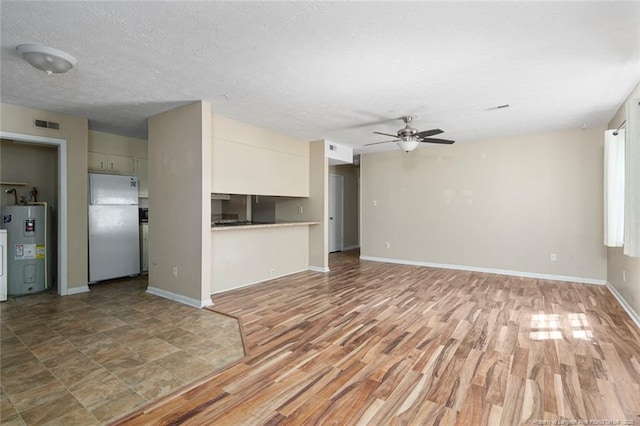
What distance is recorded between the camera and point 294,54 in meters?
2.55

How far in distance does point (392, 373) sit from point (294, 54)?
266 centimetres

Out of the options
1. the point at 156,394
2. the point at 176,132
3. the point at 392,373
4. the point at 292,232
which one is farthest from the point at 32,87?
the point at 392,373

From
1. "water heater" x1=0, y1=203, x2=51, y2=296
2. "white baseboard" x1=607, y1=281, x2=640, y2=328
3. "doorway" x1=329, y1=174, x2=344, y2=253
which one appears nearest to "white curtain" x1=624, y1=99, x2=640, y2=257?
"white baseboard" x1=607, y1=281, x2=640, y2=328

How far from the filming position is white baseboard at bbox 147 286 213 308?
3.78m

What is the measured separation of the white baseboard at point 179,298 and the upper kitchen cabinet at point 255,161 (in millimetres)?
1485

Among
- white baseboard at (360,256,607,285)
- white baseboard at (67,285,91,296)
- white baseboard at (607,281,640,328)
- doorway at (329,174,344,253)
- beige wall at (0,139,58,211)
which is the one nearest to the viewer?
white baseboard at (607,281,640,328)

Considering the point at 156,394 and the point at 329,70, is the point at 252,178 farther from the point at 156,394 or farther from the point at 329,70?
the point at 156,394

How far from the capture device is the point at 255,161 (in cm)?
487

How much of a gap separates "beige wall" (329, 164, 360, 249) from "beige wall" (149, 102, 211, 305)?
17.1ft

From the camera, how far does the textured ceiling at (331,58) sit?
2.01 meters

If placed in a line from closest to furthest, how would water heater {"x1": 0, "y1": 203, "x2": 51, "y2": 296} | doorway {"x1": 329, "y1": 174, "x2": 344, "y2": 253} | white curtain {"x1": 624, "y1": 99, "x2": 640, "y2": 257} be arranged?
white curtain {"x1": 624, "y1": 99, "x2": 640, "y2": 257} < water heater {"x1": 0, "y1": 203, "x2": 51, "y2": 296} < doorway {"x1": 329, "y1": 174, "x2": 344, "y2": 253}

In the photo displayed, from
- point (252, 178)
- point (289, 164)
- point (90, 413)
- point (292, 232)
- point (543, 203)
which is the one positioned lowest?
point (90, 413)

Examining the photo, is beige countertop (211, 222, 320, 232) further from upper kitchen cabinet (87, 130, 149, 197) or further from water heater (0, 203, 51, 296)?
water heater (0, 203, 51, 296)

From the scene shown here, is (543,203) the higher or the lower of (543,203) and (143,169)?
the lower
